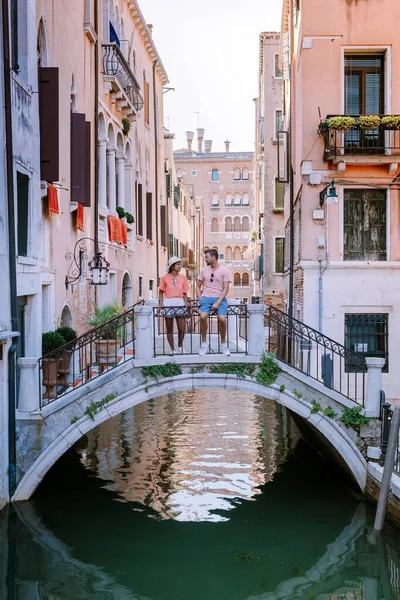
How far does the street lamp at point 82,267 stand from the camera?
13.3m

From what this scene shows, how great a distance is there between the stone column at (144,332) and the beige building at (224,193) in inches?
1979

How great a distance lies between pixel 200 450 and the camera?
1445 centimetres

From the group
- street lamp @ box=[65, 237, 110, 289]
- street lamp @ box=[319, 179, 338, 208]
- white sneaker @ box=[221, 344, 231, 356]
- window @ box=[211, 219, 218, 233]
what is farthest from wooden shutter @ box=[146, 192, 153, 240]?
window @ box=[211, 219, 218, 233]

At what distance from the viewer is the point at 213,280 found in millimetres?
10711

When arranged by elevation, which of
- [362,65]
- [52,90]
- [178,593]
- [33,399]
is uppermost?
[362,65]

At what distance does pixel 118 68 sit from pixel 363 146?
6247 millimetres

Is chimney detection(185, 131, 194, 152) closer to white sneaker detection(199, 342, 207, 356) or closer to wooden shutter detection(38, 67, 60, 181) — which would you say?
wooden shutter detection(38, 67, 60, 181)

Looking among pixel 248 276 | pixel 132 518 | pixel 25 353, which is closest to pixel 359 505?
pixel 132 518

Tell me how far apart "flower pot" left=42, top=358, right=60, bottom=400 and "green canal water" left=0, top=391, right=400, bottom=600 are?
1715mm

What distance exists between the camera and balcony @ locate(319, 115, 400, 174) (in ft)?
49.2

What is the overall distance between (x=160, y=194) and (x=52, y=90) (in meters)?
15.9

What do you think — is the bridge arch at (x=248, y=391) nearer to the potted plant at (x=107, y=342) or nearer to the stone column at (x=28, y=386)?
the potted plant at (x=107, y=342)

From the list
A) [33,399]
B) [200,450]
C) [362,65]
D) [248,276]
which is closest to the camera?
[33,399]

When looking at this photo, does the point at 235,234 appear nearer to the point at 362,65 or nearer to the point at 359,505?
the point at 362,65
